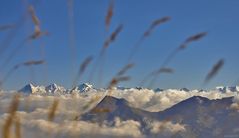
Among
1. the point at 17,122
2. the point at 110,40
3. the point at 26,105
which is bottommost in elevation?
the point at 17,122

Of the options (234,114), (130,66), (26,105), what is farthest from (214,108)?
(26,105)

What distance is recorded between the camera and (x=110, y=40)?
3.71 meters

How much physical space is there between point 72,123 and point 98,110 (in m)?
0.35

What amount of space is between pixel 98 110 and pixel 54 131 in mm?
450

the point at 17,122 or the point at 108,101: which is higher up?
the point at 108,101

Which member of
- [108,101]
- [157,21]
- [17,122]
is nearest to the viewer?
[17,122]

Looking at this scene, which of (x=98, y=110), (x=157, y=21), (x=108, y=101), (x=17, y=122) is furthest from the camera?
(x=108, y=101)

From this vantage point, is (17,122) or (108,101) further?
(108,101)

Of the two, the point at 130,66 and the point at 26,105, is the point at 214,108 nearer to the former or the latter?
the point at 130,66

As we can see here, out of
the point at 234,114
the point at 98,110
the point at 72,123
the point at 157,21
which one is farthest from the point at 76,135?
the point at 234,114

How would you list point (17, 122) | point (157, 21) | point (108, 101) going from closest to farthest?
point (17, 122) < point (157, 21) < point (108, 101)

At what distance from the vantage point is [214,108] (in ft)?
12.6

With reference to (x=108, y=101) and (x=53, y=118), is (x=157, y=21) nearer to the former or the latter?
(x=108, y=101)

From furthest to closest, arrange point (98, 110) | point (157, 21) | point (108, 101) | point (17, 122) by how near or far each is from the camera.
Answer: point (108, 101), point (157, 21), point (98, 110), point (17, 122)
